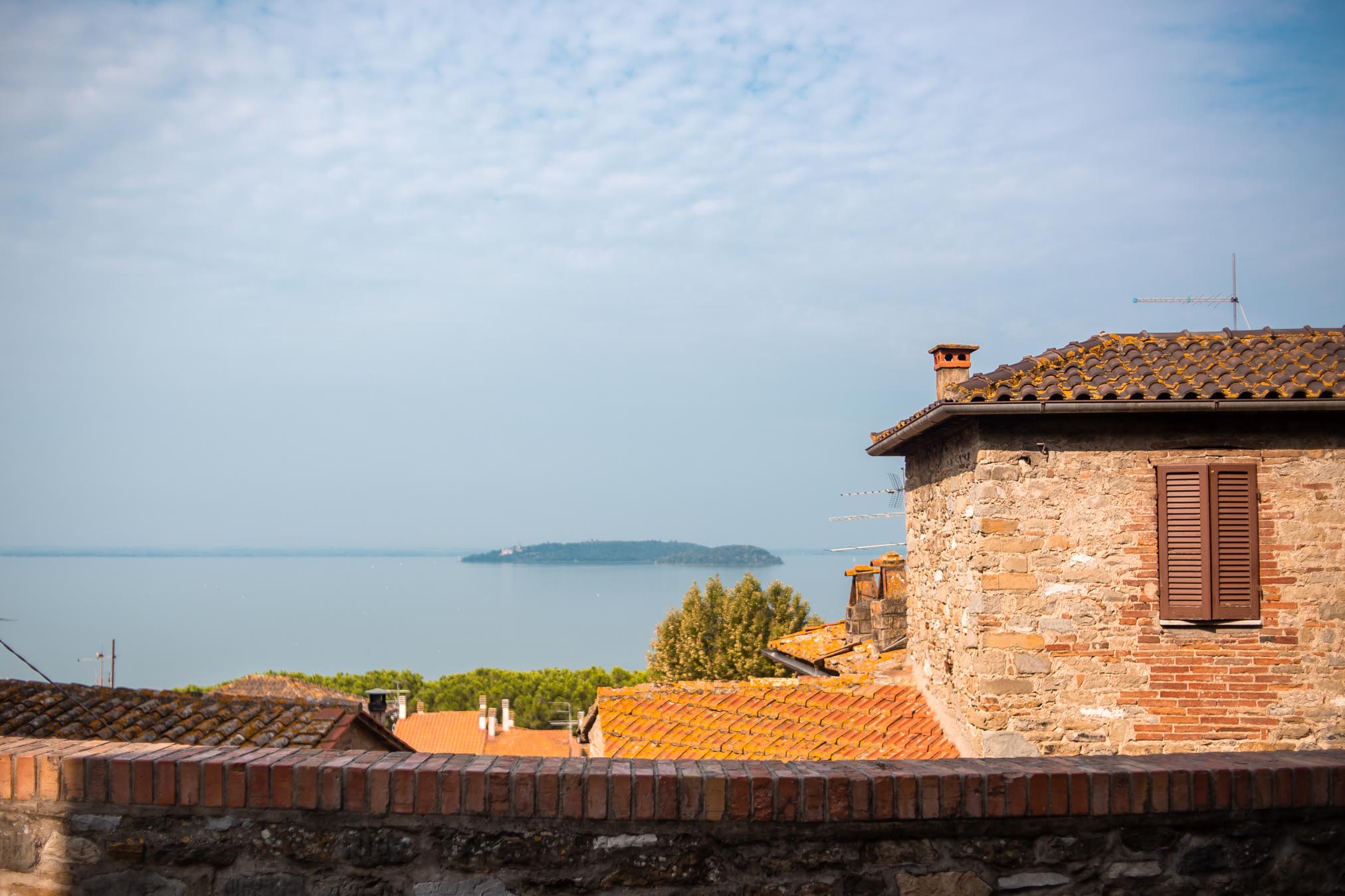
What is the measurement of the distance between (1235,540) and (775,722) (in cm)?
524

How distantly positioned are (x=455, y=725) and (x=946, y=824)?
47121 mm

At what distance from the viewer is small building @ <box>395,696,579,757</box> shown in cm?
4359

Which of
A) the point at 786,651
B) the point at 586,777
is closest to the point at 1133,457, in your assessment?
the point at 586,777

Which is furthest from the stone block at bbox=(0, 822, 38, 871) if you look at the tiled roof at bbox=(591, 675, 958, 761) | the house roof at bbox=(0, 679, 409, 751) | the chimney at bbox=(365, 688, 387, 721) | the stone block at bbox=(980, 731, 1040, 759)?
the chimney at bbox=(365, 688, 387, 721)

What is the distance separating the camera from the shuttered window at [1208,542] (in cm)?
948

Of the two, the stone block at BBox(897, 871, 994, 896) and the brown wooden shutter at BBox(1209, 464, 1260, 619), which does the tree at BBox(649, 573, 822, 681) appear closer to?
the brown wooden shutter at BBox(1209, 464, 1260, 619)

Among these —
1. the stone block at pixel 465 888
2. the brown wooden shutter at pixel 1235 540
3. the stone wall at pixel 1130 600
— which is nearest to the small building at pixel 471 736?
the stone wall at pixel 1130 600

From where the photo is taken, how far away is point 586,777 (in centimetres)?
299

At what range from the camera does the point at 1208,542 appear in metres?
9.47

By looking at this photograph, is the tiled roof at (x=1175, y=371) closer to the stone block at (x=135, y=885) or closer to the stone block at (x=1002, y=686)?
the stone block at (x=1002, y=686)

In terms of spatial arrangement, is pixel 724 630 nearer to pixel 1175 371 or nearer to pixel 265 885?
pixel 1175 371

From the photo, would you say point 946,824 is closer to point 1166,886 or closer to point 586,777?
point 1166,886

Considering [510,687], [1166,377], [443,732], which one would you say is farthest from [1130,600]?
[510,687]

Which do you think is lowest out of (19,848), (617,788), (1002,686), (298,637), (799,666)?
(298,637)
